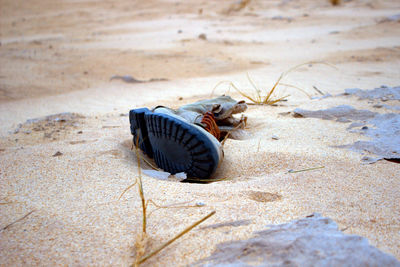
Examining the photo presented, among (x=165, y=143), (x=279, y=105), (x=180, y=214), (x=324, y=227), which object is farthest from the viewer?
(x=279, y=105)

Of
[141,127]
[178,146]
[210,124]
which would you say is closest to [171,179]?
[178,146]

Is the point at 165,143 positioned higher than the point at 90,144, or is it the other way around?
the point at 165,143

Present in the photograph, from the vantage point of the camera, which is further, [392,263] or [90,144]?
[90,144]

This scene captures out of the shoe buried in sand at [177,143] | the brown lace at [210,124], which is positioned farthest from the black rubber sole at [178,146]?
the brown lace at [210,124]

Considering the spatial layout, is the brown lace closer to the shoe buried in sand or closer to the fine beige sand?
the shoe buried in sand

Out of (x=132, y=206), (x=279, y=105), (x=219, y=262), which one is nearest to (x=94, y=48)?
(x=279, y=105)

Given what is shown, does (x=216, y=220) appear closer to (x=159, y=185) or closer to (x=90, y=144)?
(x=159, y=185)

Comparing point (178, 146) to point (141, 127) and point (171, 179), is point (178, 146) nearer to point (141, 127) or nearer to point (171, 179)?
point (171, 179)
